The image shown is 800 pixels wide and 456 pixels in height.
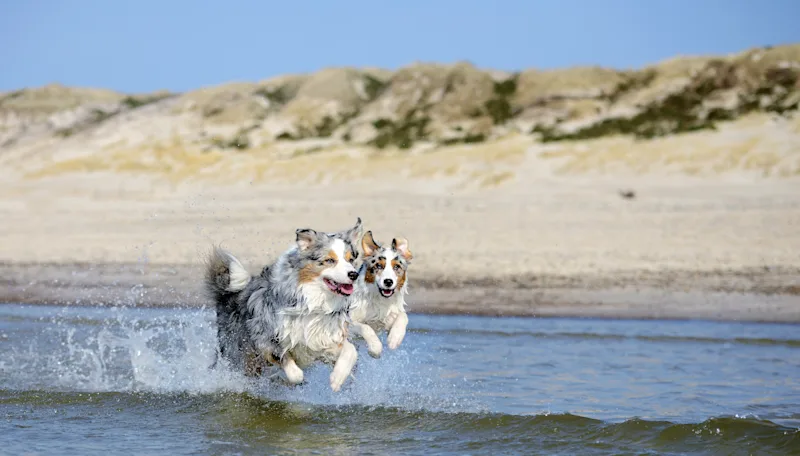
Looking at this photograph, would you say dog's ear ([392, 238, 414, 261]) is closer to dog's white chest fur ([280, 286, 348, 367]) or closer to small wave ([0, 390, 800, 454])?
dog's white chest fur ([280, 286, 348, 367])

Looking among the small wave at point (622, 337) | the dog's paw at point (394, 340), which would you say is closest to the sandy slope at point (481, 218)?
the small wave at point (622, 337)

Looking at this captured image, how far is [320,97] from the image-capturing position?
3791 cm

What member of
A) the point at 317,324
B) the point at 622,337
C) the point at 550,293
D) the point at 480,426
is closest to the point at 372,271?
the point at 317,324

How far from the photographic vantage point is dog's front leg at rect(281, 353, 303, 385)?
8.09 meters

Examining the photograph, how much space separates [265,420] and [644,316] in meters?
8.21

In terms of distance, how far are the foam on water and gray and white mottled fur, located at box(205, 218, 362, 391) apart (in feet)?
1.70

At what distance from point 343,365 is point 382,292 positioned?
87 cm

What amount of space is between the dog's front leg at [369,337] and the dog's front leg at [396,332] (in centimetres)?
24

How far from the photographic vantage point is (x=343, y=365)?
7840 mm

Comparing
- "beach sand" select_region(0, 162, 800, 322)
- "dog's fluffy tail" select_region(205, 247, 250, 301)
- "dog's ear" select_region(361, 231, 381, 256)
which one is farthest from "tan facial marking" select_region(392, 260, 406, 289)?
"beach sand" select_region(0, 162, 800, 322)

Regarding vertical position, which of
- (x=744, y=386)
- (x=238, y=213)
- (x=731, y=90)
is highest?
(x=731, y=90)

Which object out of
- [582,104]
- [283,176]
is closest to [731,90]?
[582,104]

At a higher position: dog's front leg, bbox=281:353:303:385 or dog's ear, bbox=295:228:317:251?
dog's ear, bbox=295:228:317:251

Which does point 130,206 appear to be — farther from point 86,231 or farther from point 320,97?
point 320,97
